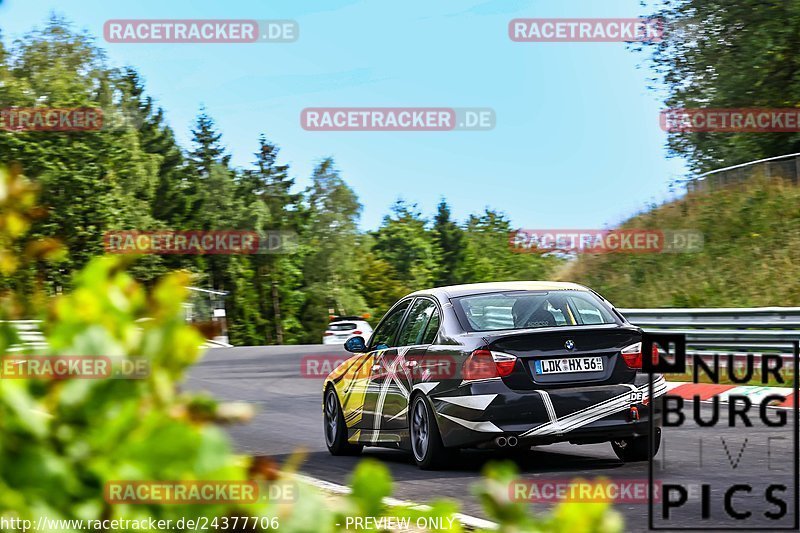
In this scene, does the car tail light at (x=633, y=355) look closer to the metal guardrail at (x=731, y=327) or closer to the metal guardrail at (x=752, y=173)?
the metal guardrail at (x=731, y=327)

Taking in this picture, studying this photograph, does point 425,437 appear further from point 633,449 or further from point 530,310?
point 633,449

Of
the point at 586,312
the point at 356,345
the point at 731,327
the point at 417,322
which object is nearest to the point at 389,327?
the point at 356,345

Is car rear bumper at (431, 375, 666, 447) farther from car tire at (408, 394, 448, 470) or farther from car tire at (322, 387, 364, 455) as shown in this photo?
car tire at (322, 387, 364, 455)

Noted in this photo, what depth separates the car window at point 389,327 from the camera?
11008mm

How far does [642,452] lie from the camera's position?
995cm

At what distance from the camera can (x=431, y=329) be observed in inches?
398

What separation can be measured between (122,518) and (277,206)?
10801 centimetres

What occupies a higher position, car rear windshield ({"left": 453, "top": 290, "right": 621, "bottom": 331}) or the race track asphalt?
car rear windshield ({"left": 453, "top": 290, "right": 621, "bottom": 331})

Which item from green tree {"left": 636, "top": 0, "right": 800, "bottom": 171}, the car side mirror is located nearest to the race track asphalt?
the car side mirror

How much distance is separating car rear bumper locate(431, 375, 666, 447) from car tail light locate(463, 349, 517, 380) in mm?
69

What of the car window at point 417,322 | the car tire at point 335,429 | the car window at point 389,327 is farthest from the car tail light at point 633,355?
the car tire at point 335,429

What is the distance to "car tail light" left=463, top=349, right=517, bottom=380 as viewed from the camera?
9148 millimetres

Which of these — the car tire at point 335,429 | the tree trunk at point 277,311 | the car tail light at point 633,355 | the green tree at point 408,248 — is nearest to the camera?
the car tail light at point 633,355

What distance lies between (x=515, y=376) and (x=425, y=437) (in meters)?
1.08
